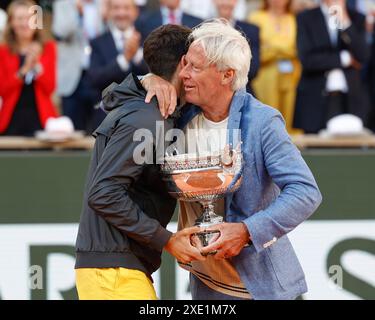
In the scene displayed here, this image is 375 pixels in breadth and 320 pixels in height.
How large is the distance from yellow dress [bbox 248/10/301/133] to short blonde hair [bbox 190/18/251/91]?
4.00 meters

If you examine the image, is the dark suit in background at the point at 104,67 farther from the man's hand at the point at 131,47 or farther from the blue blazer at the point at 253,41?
the blue blazer at the point at 253,41

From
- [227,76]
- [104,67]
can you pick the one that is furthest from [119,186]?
[104,67]

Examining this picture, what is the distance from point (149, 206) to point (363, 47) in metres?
4.41

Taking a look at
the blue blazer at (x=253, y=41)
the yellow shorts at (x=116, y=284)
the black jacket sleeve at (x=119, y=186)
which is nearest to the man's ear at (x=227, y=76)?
the black jacket sleeve at (x=119, y=186)

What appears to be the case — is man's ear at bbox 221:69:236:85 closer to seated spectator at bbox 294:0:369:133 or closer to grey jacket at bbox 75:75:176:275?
grey jacket at bbox 75:75:176:275

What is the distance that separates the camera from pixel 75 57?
27.3 ft

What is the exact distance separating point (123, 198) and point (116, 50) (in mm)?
3899

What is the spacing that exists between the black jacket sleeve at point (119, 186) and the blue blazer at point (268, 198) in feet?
1.34

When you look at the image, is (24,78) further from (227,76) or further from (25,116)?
(227,76)

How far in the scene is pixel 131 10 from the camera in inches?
314

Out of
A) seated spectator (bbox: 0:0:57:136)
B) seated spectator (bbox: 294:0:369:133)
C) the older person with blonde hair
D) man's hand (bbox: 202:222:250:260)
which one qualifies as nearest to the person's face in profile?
the older person with blonde hair

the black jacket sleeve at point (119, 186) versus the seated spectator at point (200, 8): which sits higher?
the seated spectator at point (200, 8)

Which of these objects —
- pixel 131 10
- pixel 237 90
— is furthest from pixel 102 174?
pixel 131 10

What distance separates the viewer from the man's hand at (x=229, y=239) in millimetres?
4199
